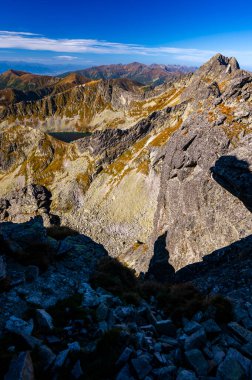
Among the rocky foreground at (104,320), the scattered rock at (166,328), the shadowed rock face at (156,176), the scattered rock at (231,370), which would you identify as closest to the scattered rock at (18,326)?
the rocky foreground at (104,320)

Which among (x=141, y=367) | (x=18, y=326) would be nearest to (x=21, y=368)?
(x=18, y=326)

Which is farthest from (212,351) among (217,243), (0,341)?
(217,243)

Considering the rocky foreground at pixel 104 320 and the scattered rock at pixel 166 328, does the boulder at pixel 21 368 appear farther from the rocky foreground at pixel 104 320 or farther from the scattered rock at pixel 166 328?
the scattered rock at pixel 166 328

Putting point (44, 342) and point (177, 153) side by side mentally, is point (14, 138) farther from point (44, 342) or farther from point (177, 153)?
point (44, 342)

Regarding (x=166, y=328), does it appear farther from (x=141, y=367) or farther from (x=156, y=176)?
(x=156, y=176)

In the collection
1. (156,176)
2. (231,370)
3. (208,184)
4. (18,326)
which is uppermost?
(231,370)

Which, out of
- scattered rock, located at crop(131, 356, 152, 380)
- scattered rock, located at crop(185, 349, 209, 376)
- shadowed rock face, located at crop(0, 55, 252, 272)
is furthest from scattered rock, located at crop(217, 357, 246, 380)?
shadowed rock face, located at crop(0, 55, 252, 272)

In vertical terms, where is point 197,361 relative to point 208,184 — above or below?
above

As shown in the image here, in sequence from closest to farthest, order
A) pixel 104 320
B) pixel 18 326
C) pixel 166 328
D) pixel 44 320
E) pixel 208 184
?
pixel 18 326, pixel 44 320, pixel 166 328, pixel 104 320, pixel 208 184
